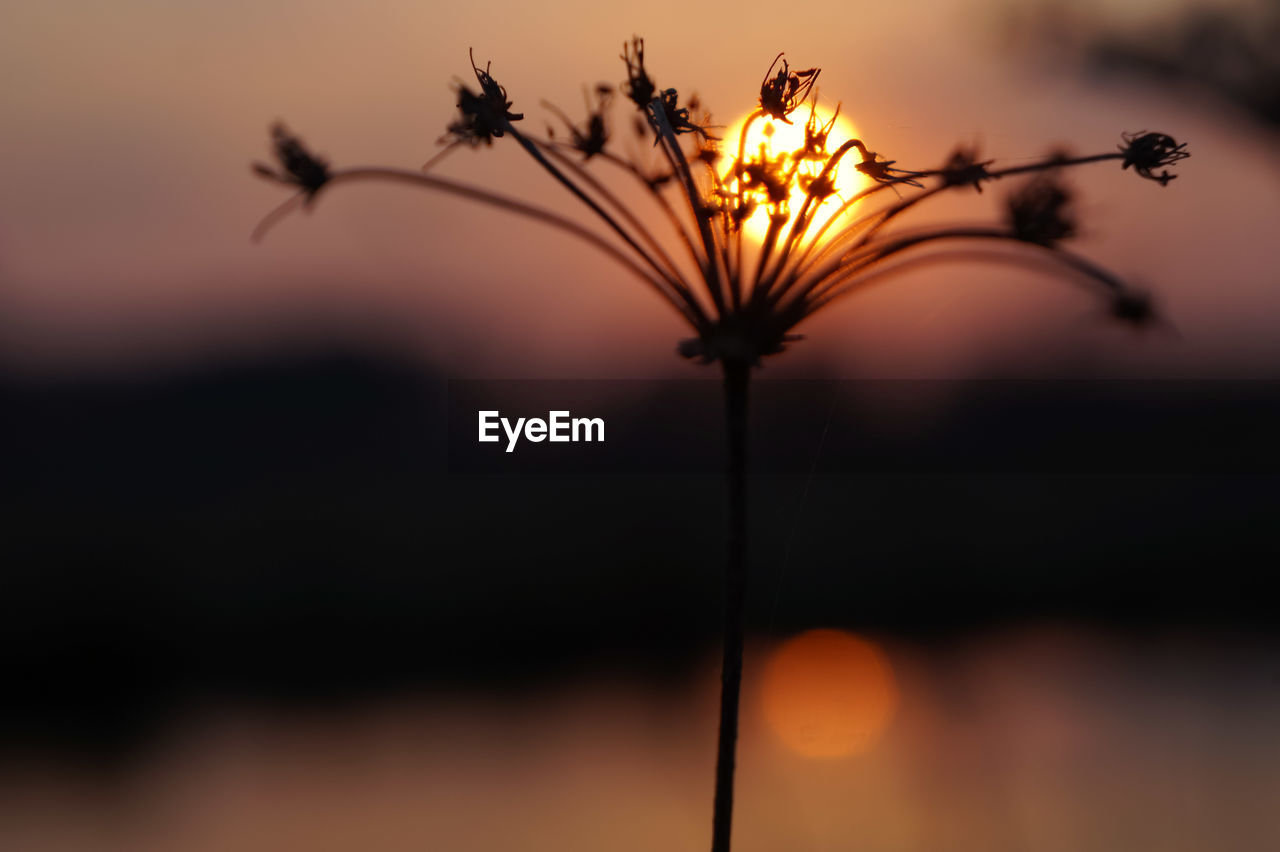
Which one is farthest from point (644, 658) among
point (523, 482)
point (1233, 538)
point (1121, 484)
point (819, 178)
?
point (819, 178)

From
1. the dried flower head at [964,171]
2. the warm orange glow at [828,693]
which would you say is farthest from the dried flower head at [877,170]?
the warm orange glow at [828,693]

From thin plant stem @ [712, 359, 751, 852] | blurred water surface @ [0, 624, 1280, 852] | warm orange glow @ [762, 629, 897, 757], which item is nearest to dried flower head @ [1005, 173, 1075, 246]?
thin plant stem @ [712, 359, 751, 852]

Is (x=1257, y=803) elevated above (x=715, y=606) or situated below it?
below

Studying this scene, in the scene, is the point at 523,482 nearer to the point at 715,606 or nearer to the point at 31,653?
the point at 715,606

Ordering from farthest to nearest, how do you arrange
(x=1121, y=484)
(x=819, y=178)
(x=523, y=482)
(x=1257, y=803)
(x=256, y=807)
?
(x=1121, y=484) → (x=523, y=482) → (x=256, y=807) → (x=1257, y=803) → (x=819, y=178)

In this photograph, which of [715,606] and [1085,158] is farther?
[715,606]
